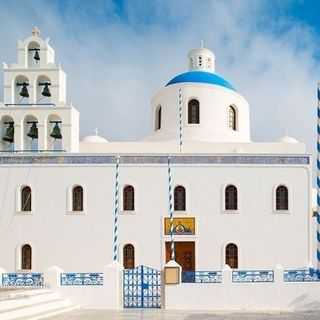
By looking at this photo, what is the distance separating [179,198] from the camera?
21328 millimetres

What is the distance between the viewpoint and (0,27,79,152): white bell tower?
21.3 metres

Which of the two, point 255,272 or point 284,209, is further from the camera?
point 284,209

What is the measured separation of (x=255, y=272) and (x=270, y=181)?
5.04 m

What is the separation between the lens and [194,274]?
1736 cm

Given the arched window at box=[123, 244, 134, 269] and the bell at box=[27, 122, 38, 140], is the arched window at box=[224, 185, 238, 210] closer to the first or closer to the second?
the arched window at box=[123, 244, 134, 269]

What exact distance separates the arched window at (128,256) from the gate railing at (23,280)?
419 centimetres

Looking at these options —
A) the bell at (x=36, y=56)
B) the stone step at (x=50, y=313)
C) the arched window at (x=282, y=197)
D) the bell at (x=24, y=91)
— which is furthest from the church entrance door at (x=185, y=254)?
the bell at (x=36, y=56)

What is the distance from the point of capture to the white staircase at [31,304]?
13.0m

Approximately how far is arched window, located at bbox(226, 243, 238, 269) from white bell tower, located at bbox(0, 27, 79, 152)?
6533 millimetres

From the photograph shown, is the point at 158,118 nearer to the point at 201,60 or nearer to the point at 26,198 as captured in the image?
the point at 201,60

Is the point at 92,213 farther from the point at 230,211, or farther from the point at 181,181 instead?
the point at 230,211

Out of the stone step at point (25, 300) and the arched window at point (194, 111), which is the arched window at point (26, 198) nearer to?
the stone step at point (25, 300)

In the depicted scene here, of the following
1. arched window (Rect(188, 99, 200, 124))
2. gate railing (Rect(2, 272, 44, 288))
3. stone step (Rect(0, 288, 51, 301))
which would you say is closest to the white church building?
gate railing (Rect(2, 272, 44, 288))

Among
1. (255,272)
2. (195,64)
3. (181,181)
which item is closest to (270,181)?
(181,181)
